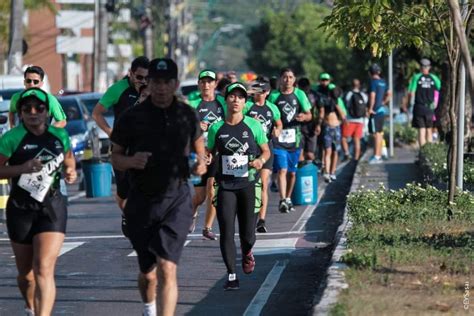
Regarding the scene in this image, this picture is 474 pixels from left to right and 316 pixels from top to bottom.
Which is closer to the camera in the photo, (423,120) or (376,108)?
(423,120)

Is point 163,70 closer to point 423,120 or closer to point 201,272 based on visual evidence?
point 201,272

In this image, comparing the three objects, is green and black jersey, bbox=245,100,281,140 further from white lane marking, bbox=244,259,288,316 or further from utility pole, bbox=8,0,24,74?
utility pole, bbox=8,0,24,74

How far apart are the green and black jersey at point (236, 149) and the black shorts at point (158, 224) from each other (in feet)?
10.1

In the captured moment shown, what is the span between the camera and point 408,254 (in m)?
11.2

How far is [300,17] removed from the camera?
342ft

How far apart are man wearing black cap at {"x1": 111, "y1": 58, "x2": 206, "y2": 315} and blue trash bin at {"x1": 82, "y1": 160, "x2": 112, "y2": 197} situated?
12.4m

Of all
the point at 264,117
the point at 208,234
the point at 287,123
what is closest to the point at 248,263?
the point at 208,234

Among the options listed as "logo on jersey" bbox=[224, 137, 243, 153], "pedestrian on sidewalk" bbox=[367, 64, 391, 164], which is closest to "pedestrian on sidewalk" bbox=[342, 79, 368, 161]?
"pedestrian on sidewalk" bbox=[367, 64, 391, 164]

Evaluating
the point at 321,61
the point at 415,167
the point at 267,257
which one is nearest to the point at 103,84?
the point at 415,167

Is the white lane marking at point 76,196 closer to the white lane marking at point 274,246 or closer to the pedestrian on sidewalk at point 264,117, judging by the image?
the pedestrian on sidewalk at point 264,117

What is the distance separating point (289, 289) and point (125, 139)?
336 centimetres

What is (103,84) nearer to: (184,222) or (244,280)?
(244,280)

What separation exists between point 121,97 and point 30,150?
425 centimetres

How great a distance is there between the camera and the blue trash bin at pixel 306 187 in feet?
64.7
